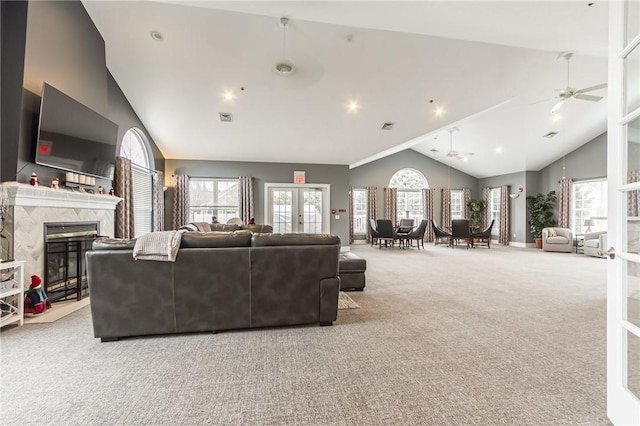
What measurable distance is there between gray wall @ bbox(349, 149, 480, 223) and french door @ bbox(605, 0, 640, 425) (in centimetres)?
969

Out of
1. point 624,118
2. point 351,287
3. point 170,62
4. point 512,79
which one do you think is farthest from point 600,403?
point 170,62

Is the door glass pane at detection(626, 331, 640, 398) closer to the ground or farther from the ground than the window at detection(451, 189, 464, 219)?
closer to the ground

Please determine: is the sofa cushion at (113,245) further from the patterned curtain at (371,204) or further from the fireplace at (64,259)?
the patterned curtain at (371,204)

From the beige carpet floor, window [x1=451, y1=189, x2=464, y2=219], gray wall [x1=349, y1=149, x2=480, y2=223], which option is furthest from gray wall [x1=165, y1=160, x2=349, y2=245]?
the beige carpet floor

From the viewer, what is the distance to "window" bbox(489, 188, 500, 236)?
11235mm

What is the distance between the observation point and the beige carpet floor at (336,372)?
1.57 meters

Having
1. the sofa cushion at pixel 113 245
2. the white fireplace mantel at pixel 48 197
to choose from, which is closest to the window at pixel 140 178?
the white fireplace mantel at pixel 48 197

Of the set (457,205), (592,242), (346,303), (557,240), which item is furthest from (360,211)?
(346,303)

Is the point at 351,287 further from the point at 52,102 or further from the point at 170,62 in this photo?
the point at 170,62

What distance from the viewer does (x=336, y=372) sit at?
197 centimetres

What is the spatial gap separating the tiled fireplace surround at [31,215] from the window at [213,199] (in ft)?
15.1

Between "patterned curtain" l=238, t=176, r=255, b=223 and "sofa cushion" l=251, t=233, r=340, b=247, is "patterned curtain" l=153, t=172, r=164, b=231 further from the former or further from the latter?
"sofa cushion" l=251, t=233, r=340, b=247

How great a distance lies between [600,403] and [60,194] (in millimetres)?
5171

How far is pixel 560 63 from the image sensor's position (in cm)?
515
